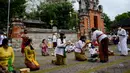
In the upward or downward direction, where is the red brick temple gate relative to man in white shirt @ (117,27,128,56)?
upward

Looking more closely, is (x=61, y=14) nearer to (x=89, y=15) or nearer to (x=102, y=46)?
(x=89, y=15)

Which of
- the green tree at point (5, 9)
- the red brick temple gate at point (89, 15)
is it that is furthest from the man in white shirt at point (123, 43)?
the green tree at point (5, 9)

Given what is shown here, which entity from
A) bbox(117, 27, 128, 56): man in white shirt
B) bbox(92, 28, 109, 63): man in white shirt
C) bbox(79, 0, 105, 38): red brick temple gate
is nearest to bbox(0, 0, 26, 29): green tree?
bbox(79, 0, 105, 38): red brick temple gate

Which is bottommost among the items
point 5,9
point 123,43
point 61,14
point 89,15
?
point 123,43

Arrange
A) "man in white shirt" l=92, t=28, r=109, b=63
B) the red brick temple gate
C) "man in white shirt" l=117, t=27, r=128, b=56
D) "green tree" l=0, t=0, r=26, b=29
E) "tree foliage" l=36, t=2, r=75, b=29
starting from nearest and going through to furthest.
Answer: "man in white shirt" l=92, t=28, r=109, b=63
"man in white shirt" l=117, t=27, r=128, b=56
"green tree" l=0, t=0, r=26, b=29
the red brick temple gate
"tree foliage" l=36, t=2, r=75, b=29

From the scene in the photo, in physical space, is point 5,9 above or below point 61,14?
above

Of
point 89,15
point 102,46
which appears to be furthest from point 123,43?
point 89,15

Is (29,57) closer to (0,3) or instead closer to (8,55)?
(8,55)

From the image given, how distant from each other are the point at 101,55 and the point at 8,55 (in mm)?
4847

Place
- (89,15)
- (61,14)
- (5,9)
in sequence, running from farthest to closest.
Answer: (61,14), (89,15), (5,9)

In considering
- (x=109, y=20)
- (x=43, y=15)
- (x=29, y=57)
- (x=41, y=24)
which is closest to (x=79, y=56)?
(x=29, y=57)

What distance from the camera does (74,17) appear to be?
4103 cm

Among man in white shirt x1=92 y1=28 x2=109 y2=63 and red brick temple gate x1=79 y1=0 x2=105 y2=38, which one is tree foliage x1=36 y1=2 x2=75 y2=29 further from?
man in white shirt x1=92 y1=28 x2=109 y2=63

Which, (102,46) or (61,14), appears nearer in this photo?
(102,46)
